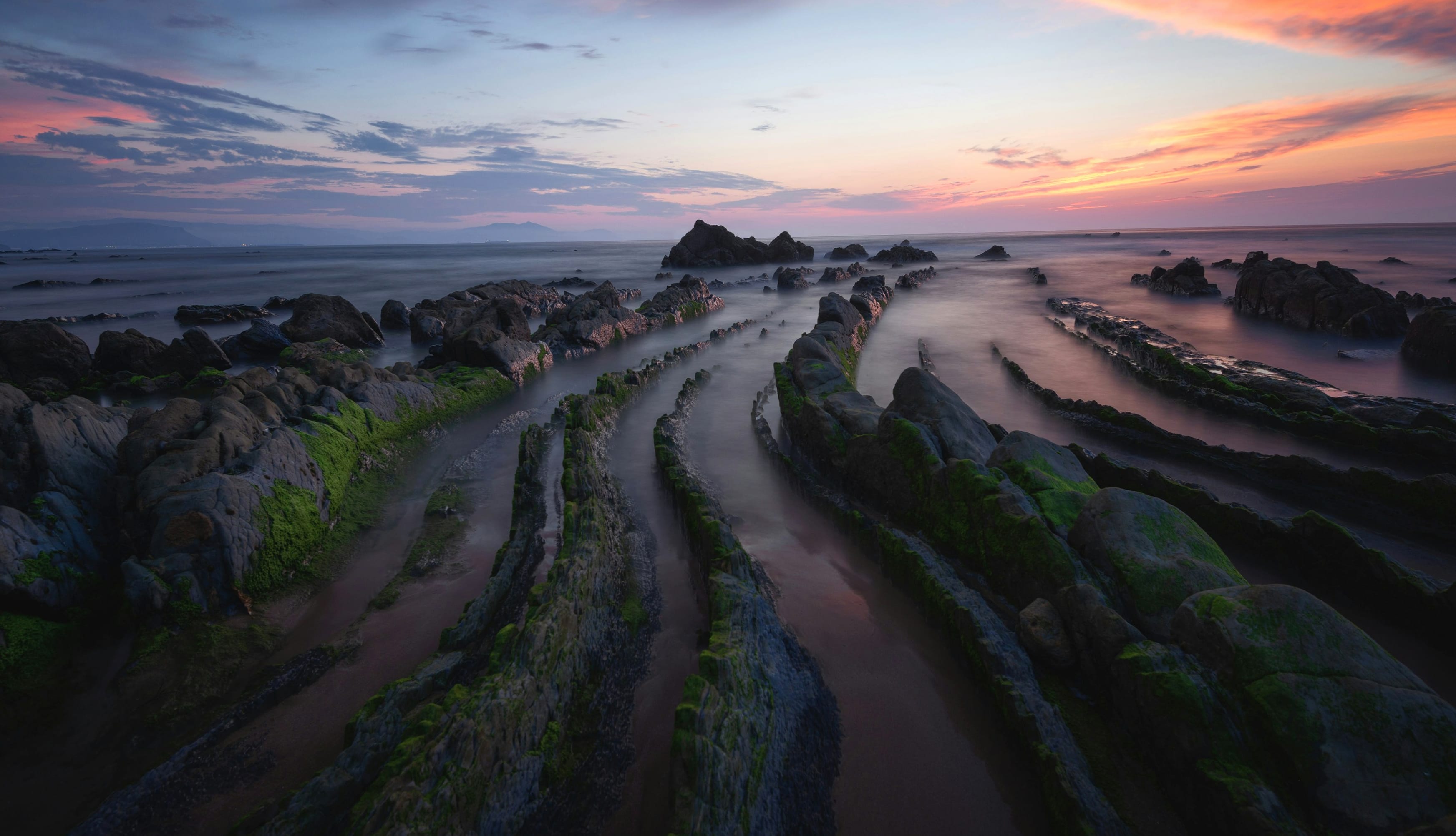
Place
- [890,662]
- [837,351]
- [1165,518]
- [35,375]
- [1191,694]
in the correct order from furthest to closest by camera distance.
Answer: [837,351], [35,375], [1165,518], [890,662], [1191,694]

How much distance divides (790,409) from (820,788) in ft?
26.4

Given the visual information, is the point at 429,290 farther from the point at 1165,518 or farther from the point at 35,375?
the point at 1165,518

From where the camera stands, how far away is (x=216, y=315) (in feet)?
106

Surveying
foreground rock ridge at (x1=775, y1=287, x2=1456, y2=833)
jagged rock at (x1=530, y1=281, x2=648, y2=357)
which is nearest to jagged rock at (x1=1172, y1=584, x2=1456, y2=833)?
foreground rock ridge at (x1=775, y1=287, x2=1456, y2=833)

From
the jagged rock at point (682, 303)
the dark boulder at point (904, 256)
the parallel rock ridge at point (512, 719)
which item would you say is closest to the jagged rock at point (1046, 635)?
the parallel rock ridge at point (512, 719)

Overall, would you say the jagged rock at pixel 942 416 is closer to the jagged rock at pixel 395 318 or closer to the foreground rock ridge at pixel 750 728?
the foreground rock ridge at pixel 750 728

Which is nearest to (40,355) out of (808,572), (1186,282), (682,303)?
(808,572)

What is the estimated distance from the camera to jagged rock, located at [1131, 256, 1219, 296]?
3575cm

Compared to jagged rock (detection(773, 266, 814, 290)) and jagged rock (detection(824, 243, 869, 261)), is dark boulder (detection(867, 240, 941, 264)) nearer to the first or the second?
jagged rock (detection(824, 243, 869, 261))

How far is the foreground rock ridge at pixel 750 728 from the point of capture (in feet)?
11.9

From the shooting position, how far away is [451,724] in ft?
12.3

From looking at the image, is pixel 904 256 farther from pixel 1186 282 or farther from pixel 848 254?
pixel 1186 282

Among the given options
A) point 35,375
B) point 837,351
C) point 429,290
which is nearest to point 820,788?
point 837,351

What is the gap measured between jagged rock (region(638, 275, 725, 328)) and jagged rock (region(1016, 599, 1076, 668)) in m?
23.4
